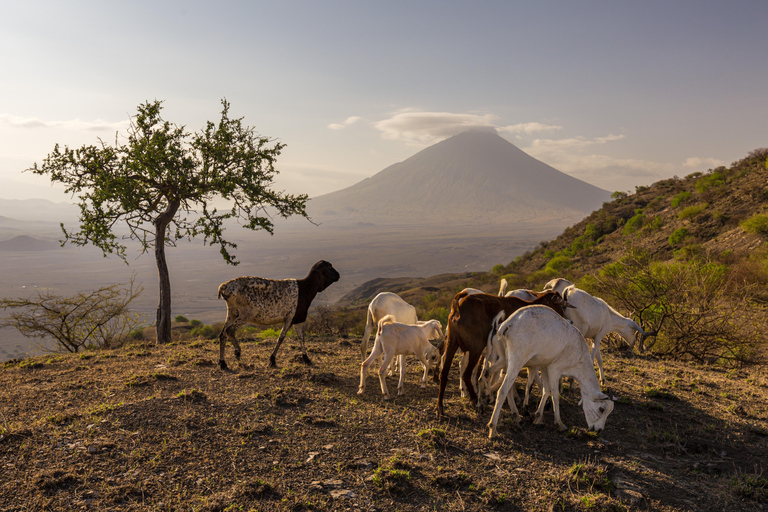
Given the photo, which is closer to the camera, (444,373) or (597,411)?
(597,411)

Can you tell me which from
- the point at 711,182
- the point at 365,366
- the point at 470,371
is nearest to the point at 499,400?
the point at 470,371

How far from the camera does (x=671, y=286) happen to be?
12.6m

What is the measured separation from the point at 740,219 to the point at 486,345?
27828 millimetres

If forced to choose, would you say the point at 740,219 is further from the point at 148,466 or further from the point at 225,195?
the point at 148,466

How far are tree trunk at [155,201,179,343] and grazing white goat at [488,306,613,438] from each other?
12.5 meters

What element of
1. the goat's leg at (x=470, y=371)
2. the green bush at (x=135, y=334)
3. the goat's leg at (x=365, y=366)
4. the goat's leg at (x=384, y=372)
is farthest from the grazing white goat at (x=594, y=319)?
the green bush at (x=135, y=334)

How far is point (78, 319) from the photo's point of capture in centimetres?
1502

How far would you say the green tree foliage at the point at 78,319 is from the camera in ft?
47.0

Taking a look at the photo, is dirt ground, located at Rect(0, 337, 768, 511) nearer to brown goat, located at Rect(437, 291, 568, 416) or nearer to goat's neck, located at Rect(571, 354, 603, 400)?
goat's neck, located at Rect(571, 354, 603, 400)

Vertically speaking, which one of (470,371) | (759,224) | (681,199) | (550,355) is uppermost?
(681,199)

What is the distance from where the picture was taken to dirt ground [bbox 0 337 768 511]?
4781 mm

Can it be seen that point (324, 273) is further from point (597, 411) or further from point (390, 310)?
point (597, 411)

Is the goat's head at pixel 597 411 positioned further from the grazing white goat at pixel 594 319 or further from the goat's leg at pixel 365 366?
the goat's leg at pixel 365 366

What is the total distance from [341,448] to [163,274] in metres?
11.8
